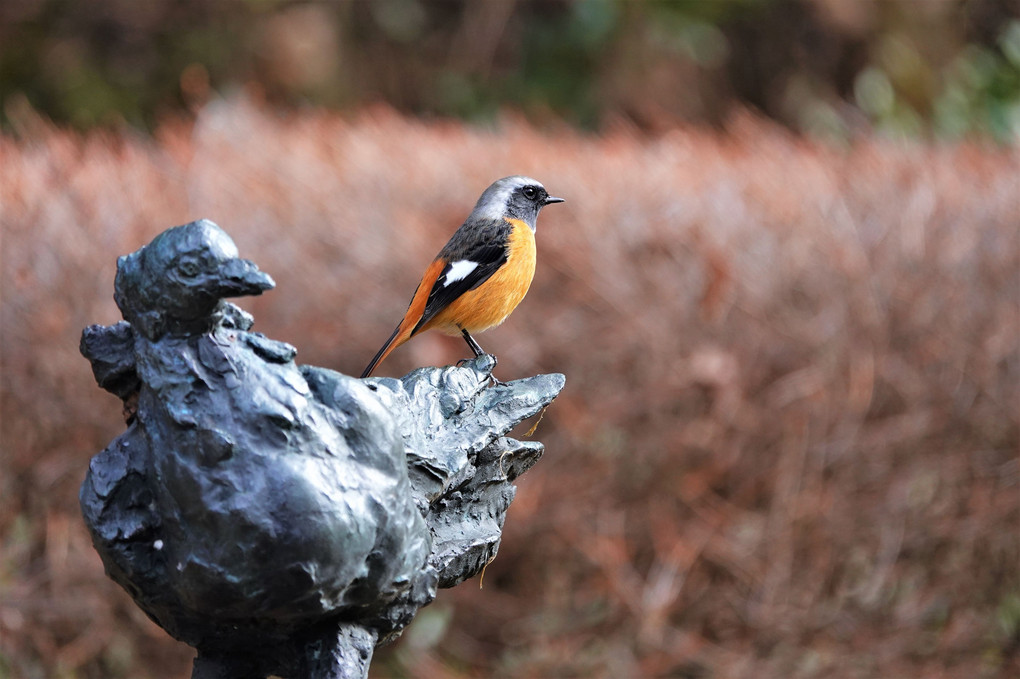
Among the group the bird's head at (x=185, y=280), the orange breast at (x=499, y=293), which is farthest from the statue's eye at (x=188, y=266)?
the orange breast at (x=499, y=293)

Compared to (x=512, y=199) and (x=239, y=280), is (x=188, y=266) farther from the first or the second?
(x=512, y=199)

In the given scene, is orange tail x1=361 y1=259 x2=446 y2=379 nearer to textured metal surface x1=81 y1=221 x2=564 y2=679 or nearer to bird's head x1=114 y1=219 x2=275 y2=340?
textured metal surface x1=81 y1=221 x2=564 y2=679

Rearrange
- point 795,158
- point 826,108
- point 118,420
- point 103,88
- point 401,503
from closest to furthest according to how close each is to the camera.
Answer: point 401,503, point 118,420, point 795,158, point 103,88, point 826,108

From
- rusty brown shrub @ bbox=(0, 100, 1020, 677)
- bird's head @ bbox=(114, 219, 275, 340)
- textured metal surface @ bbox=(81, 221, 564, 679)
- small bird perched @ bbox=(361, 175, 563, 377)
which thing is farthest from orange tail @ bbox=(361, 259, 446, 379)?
rusty brown shrub @ bbox=(0, 100, 1020, 677)

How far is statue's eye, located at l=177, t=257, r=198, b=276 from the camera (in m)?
1.33

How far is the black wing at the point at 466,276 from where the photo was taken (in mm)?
2162

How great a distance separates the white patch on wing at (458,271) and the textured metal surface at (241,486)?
2.02 ft

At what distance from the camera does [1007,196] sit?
4.75 metres

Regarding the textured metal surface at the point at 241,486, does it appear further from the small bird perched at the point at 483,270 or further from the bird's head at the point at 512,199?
the bird's head at the point at 512,199

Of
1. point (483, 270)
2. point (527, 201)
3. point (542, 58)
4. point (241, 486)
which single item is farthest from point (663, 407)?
point (542, 58)

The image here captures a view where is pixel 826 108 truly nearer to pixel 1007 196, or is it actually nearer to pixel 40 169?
pixel 1007 196

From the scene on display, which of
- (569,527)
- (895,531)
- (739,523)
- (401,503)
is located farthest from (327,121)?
(401,503)

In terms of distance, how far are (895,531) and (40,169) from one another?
168 inches

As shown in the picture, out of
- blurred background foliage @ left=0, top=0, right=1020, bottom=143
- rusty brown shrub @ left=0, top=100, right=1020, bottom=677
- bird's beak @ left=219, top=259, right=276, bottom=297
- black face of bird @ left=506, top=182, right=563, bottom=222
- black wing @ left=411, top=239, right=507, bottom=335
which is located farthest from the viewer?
blurred background foliage @ left=0, top=0, right=1020, bottom=143
